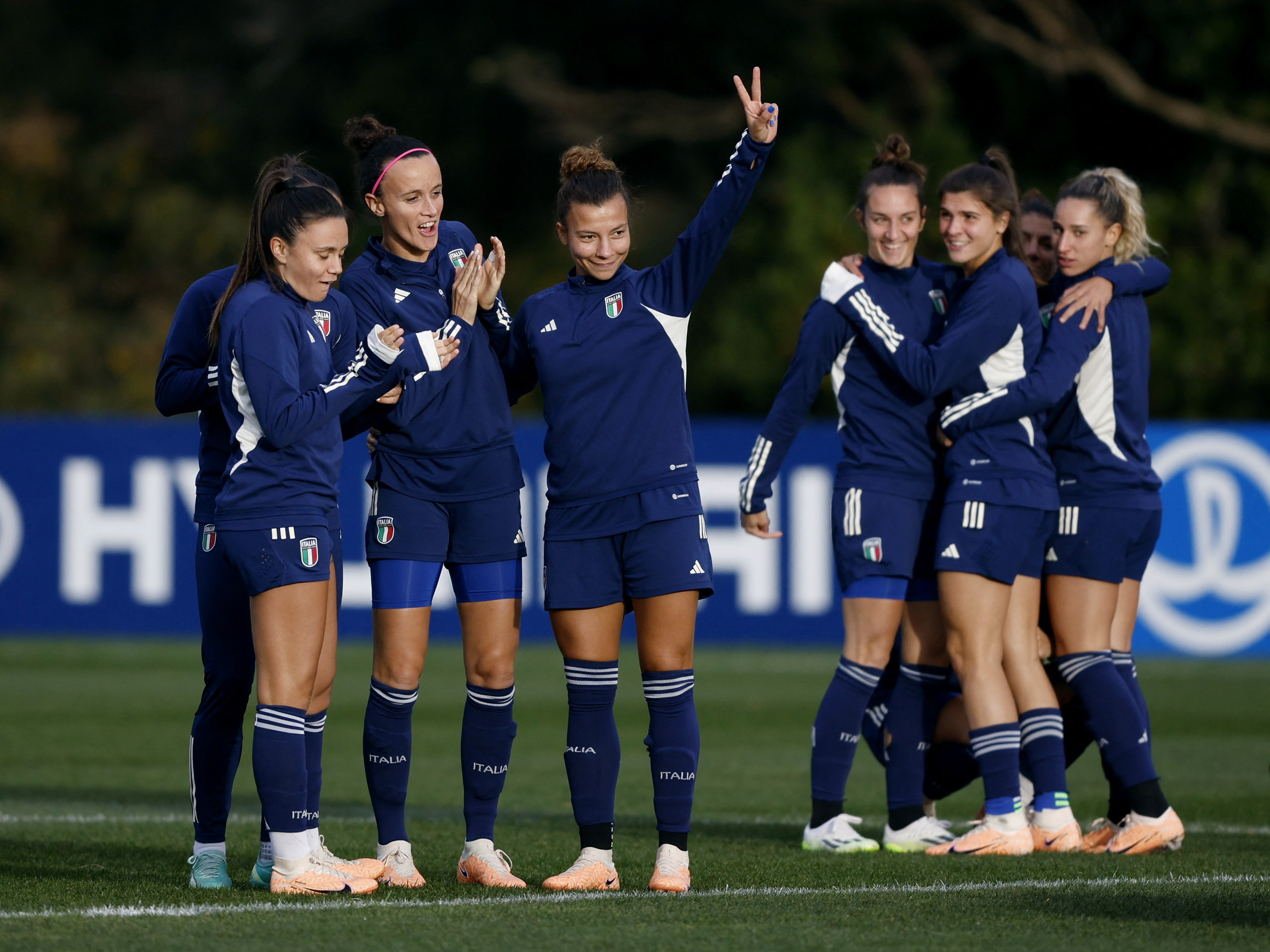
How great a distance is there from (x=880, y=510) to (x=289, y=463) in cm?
213

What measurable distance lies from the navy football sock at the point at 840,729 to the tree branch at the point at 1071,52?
1689 centimetres

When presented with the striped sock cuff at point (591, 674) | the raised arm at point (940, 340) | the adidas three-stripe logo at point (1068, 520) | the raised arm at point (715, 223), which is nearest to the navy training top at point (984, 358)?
the raised arm at point (940, 340)

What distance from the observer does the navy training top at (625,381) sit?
213 inches

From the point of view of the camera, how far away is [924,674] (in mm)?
6496

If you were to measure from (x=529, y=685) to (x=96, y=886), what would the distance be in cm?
759

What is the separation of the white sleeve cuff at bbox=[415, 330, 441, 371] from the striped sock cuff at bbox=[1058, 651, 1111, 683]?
8.30 ft

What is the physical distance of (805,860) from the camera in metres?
5.93

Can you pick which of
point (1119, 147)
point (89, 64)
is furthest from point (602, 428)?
point (89, 64)

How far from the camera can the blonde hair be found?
256 inches

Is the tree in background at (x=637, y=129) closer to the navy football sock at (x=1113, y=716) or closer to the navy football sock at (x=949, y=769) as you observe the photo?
the navy football sock at (x=949, y=769)

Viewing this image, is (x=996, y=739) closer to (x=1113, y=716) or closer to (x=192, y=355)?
(x=1113, y=716)

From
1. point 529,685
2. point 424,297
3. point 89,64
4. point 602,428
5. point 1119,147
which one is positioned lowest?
point 529,685

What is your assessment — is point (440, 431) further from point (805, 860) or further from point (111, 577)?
point (111, 577)

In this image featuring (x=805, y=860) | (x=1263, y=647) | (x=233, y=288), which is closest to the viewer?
(x=233, y=288)
